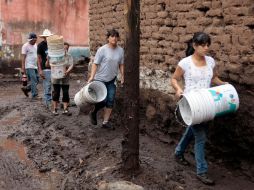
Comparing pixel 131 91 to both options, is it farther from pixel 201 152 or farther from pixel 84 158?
pixel 84 158

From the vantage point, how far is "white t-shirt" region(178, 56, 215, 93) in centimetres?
504

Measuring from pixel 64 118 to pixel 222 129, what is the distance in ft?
13.1

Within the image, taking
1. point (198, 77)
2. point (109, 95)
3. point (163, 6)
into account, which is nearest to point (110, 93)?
point (109, 95)

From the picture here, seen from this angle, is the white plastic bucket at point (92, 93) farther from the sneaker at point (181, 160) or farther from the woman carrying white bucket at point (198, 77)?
the woman carrying white bucket at point (198, 77)

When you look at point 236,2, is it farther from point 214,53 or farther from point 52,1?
point 52,1

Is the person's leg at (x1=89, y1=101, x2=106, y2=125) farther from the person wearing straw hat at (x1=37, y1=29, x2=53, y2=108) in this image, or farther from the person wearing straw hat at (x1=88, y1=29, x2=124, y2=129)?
the person wearing straw hat at (x1=37, y1=29, x2=53, y2=108)

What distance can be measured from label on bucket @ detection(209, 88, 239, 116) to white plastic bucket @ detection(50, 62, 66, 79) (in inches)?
179

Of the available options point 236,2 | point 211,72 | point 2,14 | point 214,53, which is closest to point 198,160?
point 211,72

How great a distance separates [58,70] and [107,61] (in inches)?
76.1

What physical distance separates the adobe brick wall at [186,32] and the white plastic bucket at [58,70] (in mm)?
1216

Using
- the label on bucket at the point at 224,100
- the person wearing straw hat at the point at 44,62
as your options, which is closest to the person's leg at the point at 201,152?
the label on bucket at the point at 224,100

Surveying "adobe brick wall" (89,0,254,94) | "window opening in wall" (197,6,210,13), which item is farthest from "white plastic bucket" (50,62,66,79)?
"window opening in wall" (197,6,210,13)

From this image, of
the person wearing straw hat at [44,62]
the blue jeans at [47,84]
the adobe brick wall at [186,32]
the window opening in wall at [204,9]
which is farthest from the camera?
the blue jeans at [47,84]

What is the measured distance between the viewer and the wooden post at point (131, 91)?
506cm
